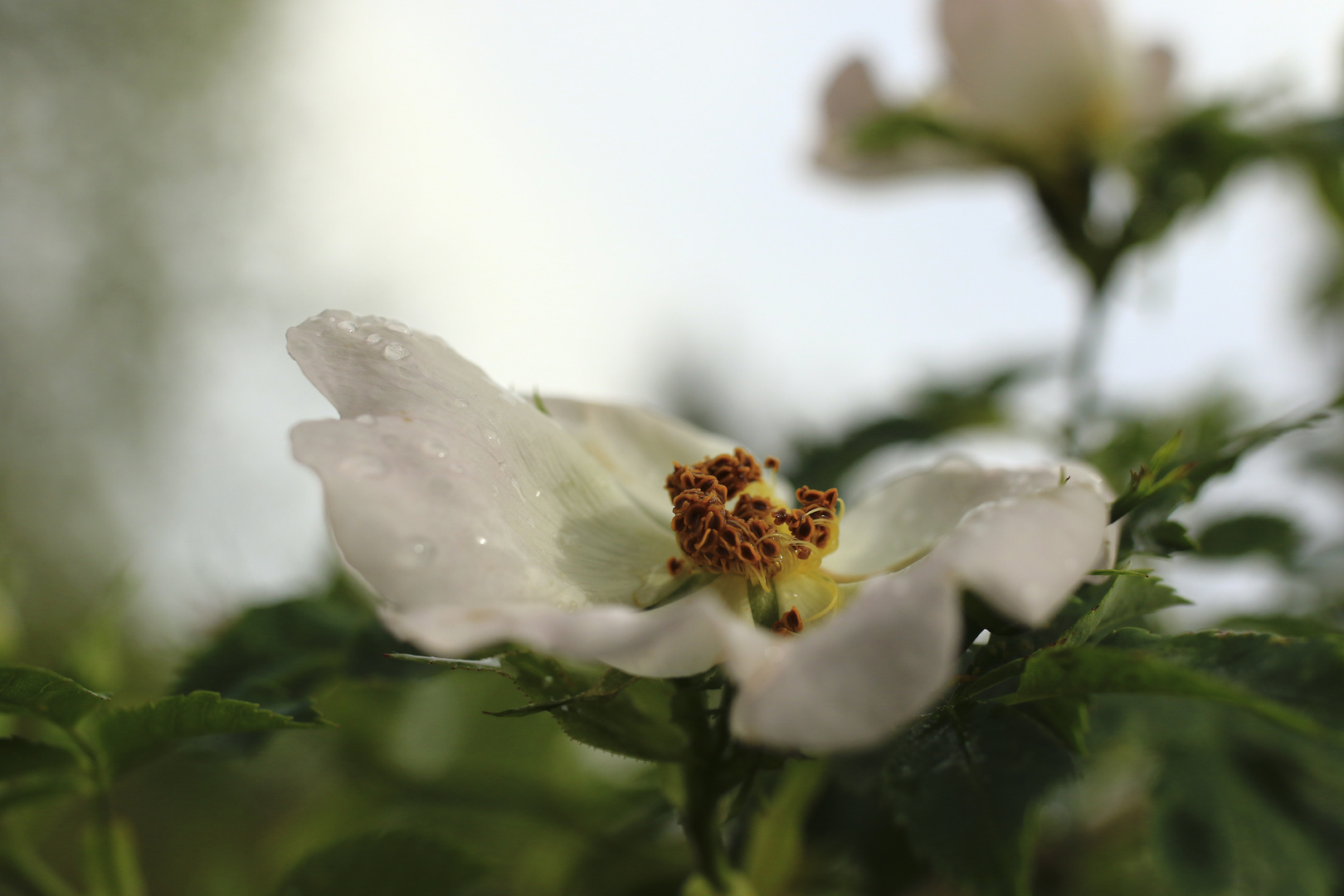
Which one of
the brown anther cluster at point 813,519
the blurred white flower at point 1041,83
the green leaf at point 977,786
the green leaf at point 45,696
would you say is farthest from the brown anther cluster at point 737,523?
the blurred white flower at point 1041,83

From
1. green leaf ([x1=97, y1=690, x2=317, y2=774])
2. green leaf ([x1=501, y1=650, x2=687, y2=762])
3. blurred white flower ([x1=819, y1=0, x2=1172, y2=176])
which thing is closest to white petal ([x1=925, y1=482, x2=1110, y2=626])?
green leaf ([x1=501, y1=650, x2=687, y2=762])

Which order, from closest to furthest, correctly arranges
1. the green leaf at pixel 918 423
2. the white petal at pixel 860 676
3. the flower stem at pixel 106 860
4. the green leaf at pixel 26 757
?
the white petal at pixel 860 676 < the green leaf at pixel 26 757 < the flower stem at pixel 106 860 < the green leaf at pixel 918 423

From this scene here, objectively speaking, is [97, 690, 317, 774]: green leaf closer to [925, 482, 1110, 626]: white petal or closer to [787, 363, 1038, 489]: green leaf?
[925, 482, 1110, 626]: white petal

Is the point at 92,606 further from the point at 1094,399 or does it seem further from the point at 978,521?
the point at 1094,399

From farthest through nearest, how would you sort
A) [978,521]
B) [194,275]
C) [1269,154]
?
[194,275]
[1269,154]
[978,521]

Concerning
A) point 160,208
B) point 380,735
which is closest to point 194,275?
point 160,208

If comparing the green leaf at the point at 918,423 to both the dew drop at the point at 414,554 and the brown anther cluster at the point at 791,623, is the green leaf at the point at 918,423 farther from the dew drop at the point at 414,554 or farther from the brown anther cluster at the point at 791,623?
the dew drop at the point at 414,554
